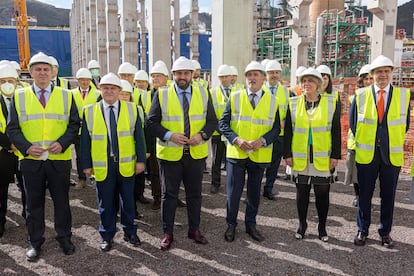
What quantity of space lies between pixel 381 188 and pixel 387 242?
23.9 inches

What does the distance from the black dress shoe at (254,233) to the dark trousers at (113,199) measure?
138cm

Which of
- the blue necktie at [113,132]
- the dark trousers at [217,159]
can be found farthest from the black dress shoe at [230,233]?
the dark trousers at [217,159]

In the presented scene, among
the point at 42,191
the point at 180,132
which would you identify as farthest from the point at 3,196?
the point at 180,132

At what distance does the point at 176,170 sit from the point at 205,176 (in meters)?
3.23

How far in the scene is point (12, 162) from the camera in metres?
4.61

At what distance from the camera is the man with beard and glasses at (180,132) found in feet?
13.3

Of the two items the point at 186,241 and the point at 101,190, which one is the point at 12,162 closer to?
the point at 101,190

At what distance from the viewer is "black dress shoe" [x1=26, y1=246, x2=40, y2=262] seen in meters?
3.84

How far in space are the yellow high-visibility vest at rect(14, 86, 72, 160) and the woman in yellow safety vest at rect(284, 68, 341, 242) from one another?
2.49m

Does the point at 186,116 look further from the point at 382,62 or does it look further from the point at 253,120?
the point at 382,62

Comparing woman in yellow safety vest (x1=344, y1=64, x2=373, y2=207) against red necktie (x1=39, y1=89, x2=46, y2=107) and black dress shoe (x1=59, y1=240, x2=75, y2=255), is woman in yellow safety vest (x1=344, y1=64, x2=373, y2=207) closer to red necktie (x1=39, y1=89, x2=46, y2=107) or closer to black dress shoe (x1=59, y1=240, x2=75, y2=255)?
black dress shoe (x1=59, y1=240, x2=75, y2=255)

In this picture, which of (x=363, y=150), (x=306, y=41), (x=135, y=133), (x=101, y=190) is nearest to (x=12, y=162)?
(x=101, y=190)

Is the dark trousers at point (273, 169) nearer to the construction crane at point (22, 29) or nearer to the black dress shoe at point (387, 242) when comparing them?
the black dress shoe at point (387, 242)

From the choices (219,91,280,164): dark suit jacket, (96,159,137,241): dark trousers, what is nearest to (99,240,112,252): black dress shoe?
(96,159,137,241): dark trousers
